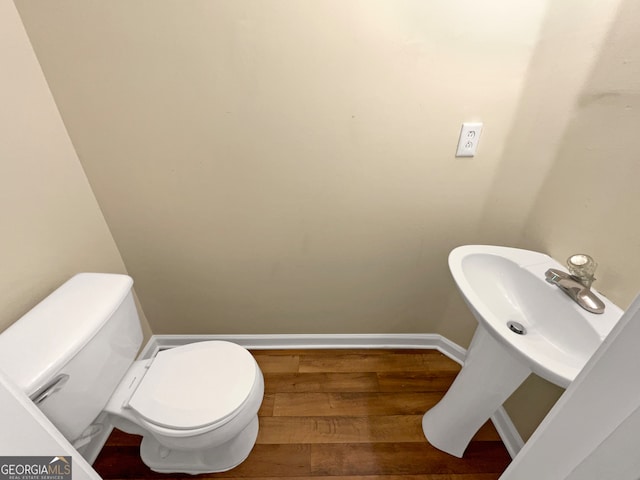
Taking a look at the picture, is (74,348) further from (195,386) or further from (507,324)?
(507,324)

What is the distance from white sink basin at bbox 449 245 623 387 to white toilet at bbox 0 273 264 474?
2.61ft

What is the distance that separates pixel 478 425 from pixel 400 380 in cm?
42

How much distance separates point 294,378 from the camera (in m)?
1.46

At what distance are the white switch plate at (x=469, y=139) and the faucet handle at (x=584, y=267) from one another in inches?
A: 19.2

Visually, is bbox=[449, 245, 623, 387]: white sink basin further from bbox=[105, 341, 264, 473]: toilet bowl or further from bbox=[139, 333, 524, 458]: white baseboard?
bbox=[105, 341, 264, 473]: toilet bowl

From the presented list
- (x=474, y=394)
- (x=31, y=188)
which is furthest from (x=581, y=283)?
(x=31, y=188)

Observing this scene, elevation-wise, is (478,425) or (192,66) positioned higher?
(192,66)

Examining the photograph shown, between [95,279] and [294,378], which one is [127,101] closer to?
[95,279]

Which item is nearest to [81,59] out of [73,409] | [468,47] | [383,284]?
[73,409]

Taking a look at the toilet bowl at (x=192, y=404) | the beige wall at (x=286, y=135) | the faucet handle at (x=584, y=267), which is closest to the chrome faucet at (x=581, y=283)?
the faucet handle at (x=584, y=267)

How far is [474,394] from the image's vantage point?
3.28 feet

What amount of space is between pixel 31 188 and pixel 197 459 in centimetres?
113

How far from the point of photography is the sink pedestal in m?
0.88

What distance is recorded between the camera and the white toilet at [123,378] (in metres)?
0.74
